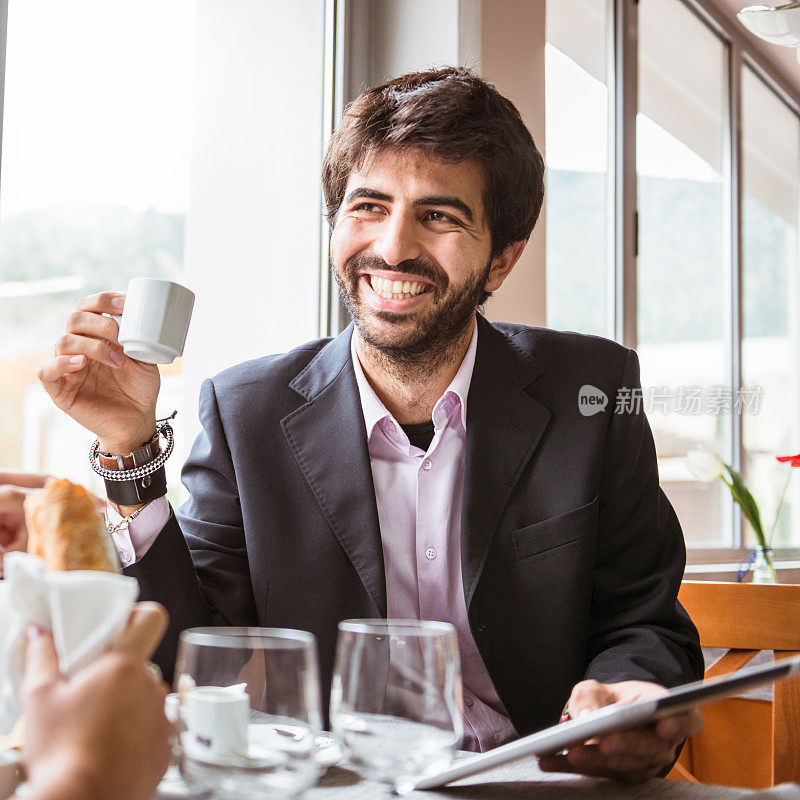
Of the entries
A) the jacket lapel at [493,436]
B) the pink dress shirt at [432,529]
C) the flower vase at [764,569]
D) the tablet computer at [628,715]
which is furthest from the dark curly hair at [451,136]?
the flower vase at [764,569]

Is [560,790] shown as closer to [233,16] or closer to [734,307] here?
[233,16]

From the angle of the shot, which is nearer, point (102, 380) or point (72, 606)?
point (72, 606)

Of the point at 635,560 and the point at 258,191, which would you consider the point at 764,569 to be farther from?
the point at 258,191

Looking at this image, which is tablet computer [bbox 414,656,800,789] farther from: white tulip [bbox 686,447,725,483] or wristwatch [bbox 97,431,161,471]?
white tulip [bbox 686,447,725,483]

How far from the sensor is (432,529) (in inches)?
52.7

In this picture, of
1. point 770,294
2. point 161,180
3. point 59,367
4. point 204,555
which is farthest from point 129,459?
point 770,294

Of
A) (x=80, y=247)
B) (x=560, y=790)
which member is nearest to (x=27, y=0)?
(x=80, y=247)

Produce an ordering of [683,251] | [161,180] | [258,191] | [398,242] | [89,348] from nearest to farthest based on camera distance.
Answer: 1. [89,348]
2. [398,242]
3. [161,180]
4. [258,191]
5. [683,251]

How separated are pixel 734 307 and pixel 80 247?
311cm

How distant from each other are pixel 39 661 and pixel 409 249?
1.04 metres

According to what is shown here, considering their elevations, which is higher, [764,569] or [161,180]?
[161,180]

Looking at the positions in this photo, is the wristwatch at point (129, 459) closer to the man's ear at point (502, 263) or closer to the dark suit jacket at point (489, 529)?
the dark suit jacket at point (489, 529)

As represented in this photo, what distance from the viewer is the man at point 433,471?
4.21 feet

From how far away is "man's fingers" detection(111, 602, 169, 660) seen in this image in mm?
497
